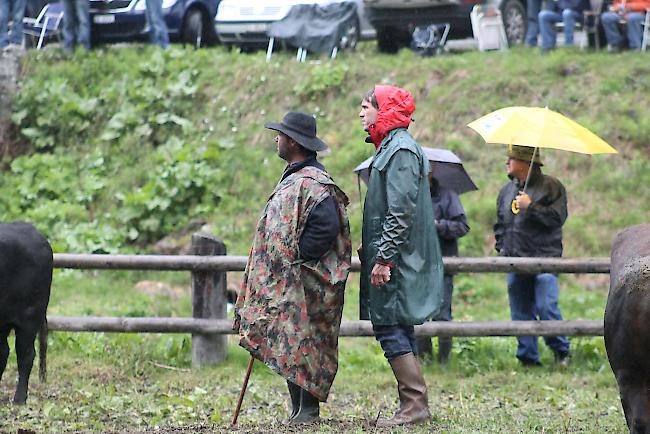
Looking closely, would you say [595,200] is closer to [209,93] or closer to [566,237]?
[566,237]

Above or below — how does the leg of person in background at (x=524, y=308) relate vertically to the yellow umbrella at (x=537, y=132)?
below

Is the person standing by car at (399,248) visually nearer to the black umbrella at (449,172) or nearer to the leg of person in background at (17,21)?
the black umbrella at (449,172)

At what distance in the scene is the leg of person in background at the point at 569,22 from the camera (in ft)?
53.2

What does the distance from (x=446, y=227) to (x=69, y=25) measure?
989cm

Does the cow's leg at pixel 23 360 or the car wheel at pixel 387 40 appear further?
the car wheel at pixel 387 40

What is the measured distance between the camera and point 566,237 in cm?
1293

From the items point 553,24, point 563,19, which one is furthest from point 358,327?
point 563,19

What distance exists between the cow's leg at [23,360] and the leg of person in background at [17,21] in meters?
10.0

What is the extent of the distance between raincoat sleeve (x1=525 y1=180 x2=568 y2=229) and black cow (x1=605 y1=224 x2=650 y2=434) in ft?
10.2

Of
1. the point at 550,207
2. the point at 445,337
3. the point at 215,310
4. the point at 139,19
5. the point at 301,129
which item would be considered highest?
the point at 301,129

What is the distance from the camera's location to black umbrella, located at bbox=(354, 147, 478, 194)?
9.16 m

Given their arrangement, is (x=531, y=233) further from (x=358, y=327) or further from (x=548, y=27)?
(x=548, y=27)

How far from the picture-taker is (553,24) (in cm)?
1625

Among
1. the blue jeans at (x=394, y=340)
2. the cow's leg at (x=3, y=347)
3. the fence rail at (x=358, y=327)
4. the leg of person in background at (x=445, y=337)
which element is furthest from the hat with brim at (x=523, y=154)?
the cow's leg at (x=3, y=347)
